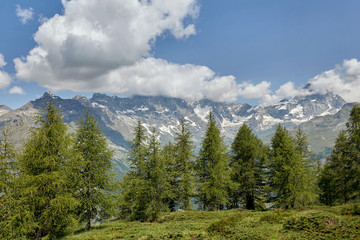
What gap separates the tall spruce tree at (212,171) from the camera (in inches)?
1090

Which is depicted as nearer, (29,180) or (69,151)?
(29,180)

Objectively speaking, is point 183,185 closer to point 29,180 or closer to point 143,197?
point 143,197

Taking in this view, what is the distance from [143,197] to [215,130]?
1377 cm

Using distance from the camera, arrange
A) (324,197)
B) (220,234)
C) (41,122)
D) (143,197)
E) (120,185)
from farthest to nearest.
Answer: (324,197)
(143,197)
(120,185)
(41,122)
(220,234)

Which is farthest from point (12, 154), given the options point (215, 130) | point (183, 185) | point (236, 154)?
point (236, 154)

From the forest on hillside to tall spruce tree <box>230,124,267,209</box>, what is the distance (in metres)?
0.16

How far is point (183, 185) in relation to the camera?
98.3 feet

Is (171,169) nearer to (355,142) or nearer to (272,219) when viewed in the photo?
(272,219)

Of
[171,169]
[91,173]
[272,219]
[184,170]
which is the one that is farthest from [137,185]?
[272,219]

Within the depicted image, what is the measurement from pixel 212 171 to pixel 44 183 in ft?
65.0

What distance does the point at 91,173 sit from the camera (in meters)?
21.2

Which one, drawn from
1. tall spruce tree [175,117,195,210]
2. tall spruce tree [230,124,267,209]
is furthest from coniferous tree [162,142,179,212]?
tall spruce tree [230,124,267,209]

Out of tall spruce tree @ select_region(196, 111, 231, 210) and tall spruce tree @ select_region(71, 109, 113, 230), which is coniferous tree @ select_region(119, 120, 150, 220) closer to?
tall spruce tree @ select_region(71, 109, 113, 230)

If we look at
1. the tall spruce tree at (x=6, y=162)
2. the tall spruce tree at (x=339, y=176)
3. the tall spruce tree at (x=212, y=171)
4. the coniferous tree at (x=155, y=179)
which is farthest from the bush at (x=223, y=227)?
the tall spruce tree at (x=339, y=176)
